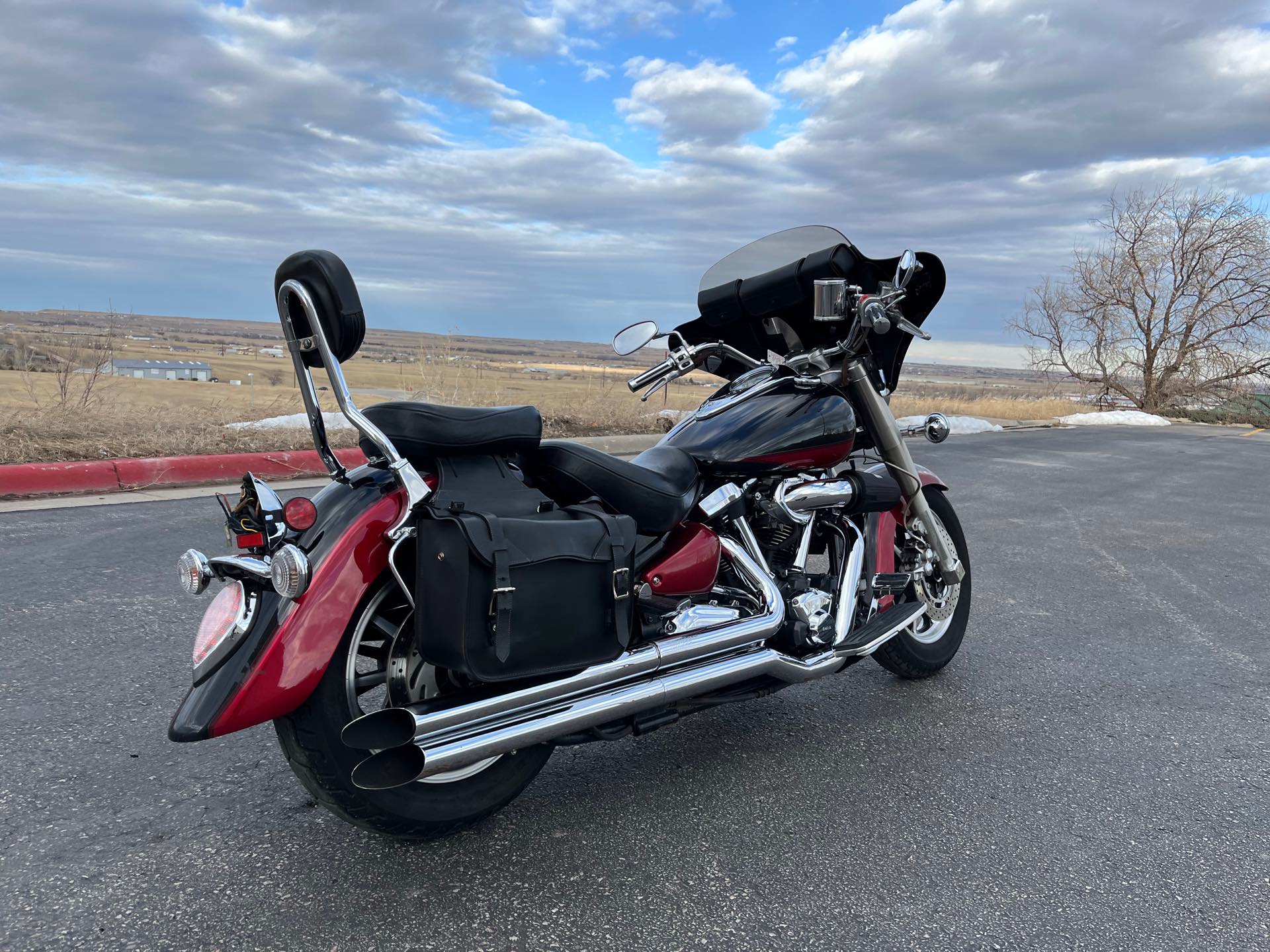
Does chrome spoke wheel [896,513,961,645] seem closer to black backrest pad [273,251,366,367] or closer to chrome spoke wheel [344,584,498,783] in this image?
chrome spoke wheel [344,584,498,783]

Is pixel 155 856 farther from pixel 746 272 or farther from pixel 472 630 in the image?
pixel 746 272

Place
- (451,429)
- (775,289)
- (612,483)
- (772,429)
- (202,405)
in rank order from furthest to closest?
(202,405) → (775,289) → (772,429) → (612,483) → (451,429)

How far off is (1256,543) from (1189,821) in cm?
520

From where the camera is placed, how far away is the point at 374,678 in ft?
7.42

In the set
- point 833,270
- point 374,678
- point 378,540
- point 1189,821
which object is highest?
point 833,270

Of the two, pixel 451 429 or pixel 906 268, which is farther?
pixel 906 268

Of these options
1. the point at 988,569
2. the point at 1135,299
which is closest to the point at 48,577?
the point at 988,569

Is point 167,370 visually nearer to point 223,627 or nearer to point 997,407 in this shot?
point 997,407

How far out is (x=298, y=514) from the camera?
82.6 inches

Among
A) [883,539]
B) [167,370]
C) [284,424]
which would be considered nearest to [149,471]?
[284,424]

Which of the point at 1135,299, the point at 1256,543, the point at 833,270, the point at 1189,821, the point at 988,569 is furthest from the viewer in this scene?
the point at 1135,299

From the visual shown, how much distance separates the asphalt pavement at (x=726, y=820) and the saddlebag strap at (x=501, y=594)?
0.68 meters

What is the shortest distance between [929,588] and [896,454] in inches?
28.3

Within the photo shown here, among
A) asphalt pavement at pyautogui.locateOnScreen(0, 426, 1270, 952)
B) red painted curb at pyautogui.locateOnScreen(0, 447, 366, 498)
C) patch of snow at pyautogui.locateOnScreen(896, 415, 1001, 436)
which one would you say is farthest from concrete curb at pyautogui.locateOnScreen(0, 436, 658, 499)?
patch of snow at pyautogui.locateOnScreen(896, 415, 1001, 436)
